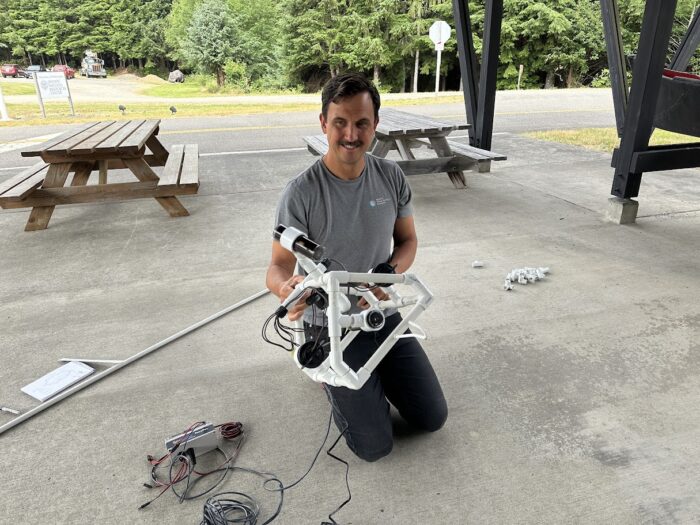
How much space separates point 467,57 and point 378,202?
5.43m

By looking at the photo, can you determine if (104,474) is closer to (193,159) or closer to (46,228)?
(46,228)

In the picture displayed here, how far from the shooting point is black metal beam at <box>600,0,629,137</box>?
214 inches

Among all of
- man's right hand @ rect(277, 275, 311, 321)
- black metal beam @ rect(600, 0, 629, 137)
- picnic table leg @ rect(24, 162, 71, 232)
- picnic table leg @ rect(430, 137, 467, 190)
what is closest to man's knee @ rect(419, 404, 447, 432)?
man's right hand @ rect(277, 275, 311, 321)

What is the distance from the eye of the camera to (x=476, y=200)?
5699mm

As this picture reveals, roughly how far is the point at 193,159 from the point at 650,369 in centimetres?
501

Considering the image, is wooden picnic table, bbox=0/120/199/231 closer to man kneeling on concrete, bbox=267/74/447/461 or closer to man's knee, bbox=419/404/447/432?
man kneeling on concrete, bbox=267/74/447/461

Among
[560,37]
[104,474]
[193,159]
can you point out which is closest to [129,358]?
[104,474]

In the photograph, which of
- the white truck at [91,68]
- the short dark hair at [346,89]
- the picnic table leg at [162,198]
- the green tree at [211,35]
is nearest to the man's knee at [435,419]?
the short dark hair at [346,89]

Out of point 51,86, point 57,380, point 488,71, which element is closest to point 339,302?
point 57,380

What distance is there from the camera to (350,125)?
1975 mm

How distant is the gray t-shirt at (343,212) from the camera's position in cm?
210

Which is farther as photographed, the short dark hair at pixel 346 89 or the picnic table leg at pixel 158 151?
the picnic table leg at pixel 158 151

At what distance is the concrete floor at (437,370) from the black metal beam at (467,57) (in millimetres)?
2557

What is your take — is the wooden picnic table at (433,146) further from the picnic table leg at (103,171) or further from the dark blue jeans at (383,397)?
the dark blue jeans at (383,397)
